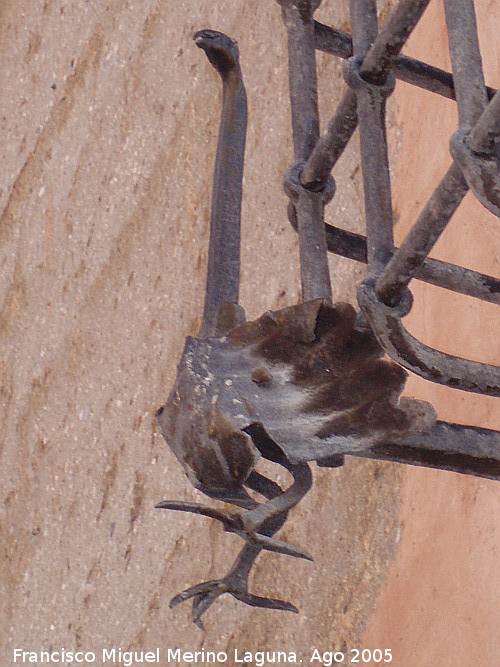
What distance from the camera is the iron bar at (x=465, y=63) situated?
0.30 m

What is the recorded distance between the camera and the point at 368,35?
0.38 m

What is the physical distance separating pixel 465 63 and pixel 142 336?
2.09ft

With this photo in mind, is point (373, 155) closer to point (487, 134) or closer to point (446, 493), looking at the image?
point (487, 134)

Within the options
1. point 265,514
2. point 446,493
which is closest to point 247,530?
point 265,514

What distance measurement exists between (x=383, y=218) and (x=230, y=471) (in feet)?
0.34

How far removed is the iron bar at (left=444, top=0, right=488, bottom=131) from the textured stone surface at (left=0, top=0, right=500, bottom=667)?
1.17 feet

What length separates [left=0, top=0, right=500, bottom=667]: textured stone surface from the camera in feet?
2.40

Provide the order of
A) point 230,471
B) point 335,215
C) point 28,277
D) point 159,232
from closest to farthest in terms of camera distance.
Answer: point 230,471 → point 335,215 → point 159,232 → point 28,277

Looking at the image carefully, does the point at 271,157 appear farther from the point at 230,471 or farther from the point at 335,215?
the point at 230,471

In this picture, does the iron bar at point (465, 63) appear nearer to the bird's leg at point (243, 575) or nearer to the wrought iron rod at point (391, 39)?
the wrought iron rod at point (391, 39)

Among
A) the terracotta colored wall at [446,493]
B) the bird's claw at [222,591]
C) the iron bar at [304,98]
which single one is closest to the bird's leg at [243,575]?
the bird's claw at [222,591]

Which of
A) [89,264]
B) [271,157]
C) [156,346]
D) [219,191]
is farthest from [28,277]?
[219,191]

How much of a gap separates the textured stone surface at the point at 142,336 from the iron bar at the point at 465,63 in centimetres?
36

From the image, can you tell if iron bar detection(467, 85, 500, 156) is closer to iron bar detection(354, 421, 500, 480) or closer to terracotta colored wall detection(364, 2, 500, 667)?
iron bar detection(354, 421, 500, 480)
